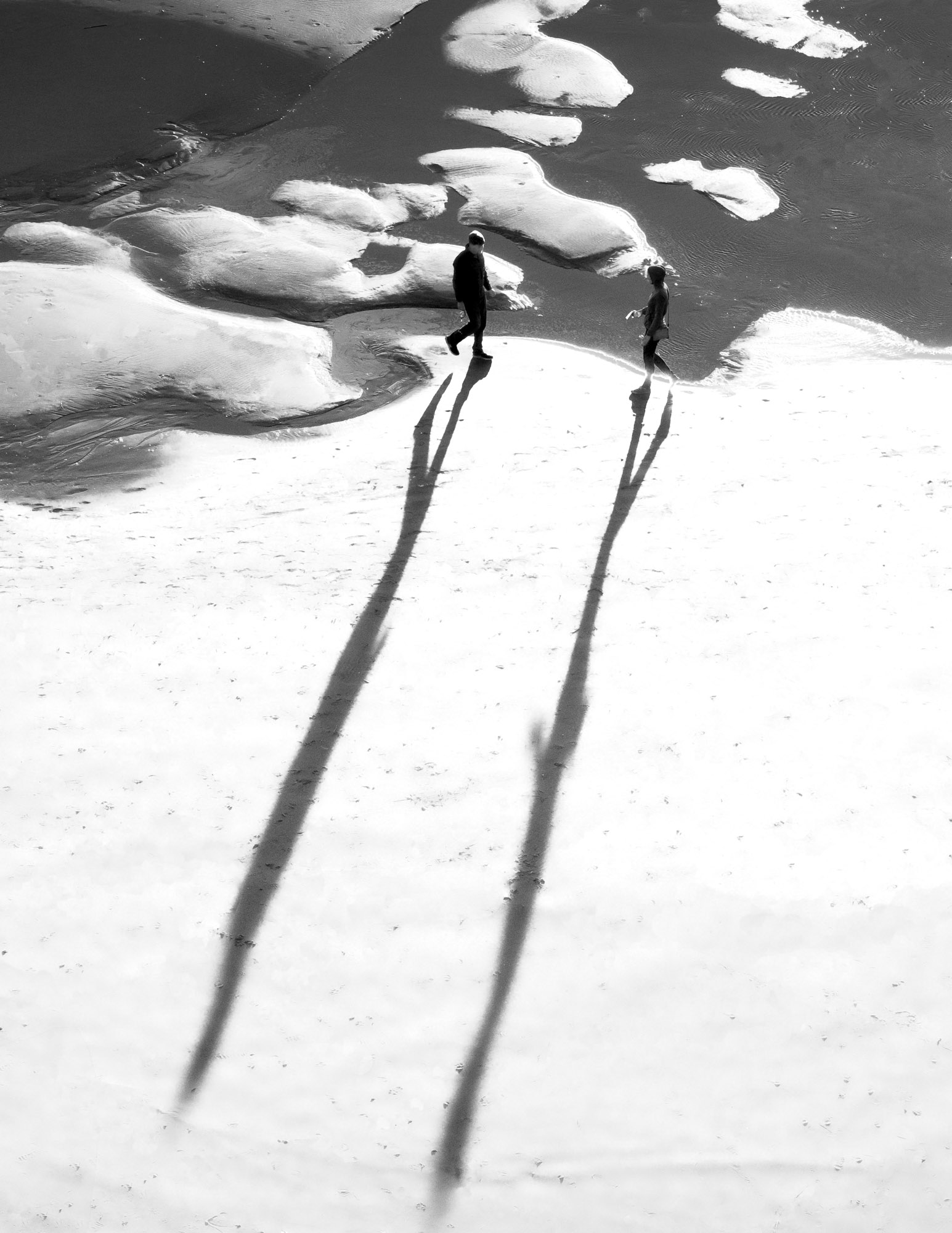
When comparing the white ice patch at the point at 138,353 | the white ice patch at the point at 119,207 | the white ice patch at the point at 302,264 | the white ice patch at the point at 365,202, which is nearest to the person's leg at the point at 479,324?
the white ice patch at the point at 302,264

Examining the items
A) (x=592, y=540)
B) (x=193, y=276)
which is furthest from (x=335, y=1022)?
(x=193, y=276)

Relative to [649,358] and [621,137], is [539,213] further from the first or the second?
[649,358]

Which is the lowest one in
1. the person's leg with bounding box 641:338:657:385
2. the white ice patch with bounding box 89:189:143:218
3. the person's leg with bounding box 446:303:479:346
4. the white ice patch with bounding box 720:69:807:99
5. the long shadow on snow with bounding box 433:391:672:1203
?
the long shadow on snow with bounding box 433:391:672:1203

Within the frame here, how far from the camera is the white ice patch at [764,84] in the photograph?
1255 centimetres

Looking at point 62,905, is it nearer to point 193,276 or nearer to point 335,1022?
point 335,1022

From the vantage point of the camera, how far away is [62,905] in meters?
4.97

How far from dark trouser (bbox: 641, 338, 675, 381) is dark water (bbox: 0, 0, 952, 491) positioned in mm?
289

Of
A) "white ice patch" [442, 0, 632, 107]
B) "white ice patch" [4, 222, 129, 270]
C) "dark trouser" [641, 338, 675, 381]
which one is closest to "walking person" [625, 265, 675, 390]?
"dark trouser" [641, 338, 675, 381]

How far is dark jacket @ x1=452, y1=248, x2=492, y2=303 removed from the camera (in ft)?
28.2

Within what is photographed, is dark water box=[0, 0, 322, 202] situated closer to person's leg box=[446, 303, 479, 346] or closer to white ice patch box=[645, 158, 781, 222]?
white ice patch box=[645, 158, 781, 222]

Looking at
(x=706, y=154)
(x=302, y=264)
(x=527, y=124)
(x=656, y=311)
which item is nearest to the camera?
(x=656, y=311)

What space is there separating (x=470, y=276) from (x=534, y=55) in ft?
21.2

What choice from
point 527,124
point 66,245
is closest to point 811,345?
point 527,124

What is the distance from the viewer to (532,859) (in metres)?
5.11
